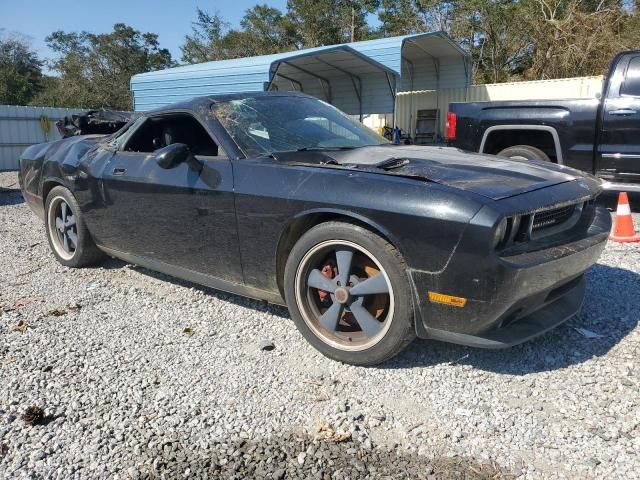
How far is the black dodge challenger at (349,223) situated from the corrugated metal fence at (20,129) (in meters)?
13.3

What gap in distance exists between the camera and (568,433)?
2.25 m

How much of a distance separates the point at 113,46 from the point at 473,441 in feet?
160

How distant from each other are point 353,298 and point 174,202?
4.85 feet

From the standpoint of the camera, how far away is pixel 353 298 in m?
2.84

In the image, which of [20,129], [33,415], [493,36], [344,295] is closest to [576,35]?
[493,36]

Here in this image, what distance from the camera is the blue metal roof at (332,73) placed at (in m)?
14.6

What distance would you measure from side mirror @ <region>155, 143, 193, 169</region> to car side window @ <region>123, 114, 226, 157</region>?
0.52 m

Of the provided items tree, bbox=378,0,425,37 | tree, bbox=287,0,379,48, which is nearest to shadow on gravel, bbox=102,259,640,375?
tree, bbox=378,0,425,37

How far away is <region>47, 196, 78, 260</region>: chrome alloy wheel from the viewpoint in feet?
15.8

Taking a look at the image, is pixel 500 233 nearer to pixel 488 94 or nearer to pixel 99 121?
pixel 99 121

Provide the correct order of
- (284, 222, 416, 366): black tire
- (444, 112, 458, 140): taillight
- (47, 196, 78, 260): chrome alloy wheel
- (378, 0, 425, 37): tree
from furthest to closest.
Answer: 1. (378, 0, 425, 37): tree
2. (444, 112, 458, 140): taillight
3. (47, 196, 78, 260): chrome alloy wheel
4. (284, 222, 416, 366): black tire

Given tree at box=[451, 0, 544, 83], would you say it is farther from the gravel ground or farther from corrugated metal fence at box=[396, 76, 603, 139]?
the gravel ground

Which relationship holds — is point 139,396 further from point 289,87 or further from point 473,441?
point 289,87

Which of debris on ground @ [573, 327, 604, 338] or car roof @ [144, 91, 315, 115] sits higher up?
car roof @ [144, 91, 315, 115]
